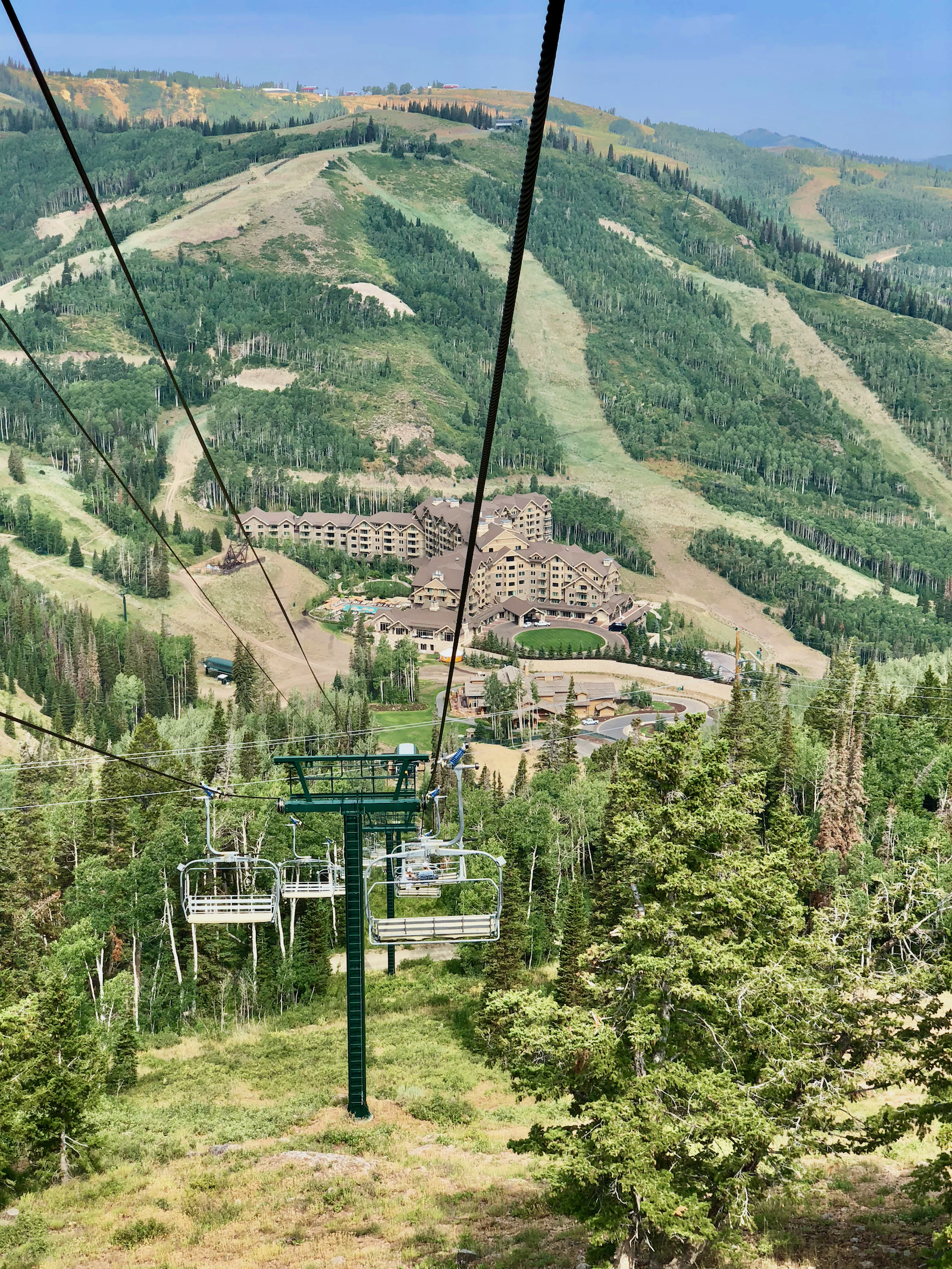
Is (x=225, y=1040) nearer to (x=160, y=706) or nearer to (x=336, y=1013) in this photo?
(x=336, y=1013)

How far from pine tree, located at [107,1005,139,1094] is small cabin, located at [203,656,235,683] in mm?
104434

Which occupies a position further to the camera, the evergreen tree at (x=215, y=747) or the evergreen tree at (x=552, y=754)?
the evergreen tree at (x=552, y=754)

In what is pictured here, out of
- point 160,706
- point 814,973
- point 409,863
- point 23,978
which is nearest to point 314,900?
point 23,978

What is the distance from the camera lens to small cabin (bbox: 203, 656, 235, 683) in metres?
155

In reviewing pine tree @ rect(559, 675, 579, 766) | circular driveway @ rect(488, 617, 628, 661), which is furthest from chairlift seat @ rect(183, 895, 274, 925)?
circular driveway @ rect(488, 617, 628, 661)

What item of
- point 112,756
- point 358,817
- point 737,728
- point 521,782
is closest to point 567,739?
point 521,782

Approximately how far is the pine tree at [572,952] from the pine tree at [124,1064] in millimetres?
17486

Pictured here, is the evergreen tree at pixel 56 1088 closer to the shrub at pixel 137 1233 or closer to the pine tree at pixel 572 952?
the shrub at pixel 137 1233

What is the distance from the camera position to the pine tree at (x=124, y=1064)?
49.3m

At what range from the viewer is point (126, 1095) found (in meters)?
48.3

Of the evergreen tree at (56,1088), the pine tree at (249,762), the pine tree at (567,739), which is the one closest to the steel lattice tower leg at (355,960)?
the evergreen tree at (56,1088)

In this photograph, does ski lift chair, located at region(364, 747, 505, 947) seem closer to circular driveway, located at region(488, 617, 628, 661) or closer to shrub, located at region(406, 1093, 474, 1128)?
shrub, located at region(406, 1093, 474, 1128)

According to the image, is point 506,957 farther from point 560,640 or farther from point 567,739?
point 560,640

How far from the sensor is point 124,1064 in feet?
164
